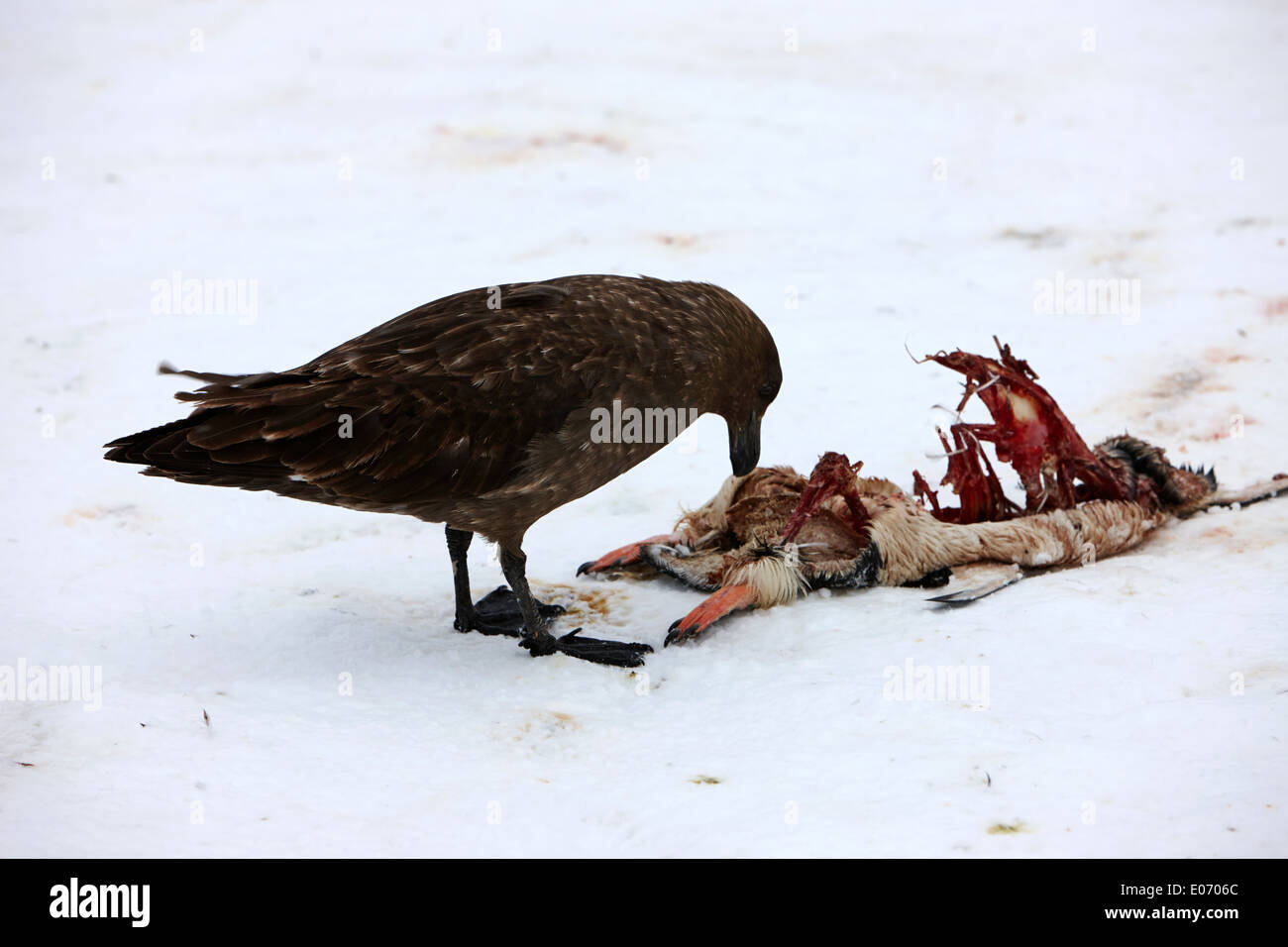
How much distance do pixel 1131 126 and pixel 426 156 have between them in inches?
178

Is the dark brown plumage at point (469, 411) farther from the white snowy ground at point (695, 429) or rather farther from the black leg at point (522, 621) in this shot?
the white snowy ground at point (695, 429)

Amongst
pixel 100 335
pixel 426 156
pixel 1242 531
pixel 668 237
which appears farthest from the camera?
pixel 426 156

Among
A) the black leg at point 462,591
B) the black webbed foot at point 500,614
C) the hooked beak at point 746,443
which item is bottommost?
the black webbed foot at point 500,614

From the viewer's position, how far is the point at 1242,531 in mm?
4102

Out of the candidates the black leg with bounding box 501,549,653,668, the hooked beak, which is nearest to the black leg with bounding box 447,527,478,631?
the black leg with bounding box 501,549,653,668

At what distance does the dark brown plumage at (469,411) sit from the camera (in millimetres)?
3402

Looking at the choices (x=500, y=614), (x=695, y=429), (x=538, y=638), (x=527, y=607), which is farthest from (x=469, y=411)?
(x=695, y=429)

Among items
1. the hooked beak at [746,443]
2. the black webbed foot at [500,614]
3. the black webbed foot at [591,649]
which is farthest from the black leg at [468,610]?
the hooked beak at [746,443]

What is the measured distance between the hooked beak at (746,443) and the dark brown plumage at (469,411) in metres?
0.31

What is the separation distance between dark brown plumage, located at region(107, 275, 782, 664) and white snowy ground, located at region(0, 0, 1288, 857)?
53 centimetres

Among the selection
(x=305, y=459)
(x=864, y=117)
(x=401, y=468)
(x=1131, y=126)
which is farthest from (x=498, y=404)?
(x=1131, y=126)

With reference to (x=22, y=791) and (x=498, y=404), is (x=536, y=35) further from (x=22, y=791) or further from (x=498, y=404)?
(x=22, y=791)

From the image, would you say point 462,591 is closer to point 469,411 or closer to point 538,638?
point 538,638

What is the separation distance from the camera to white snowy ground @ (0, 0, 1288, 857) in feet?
9.31
